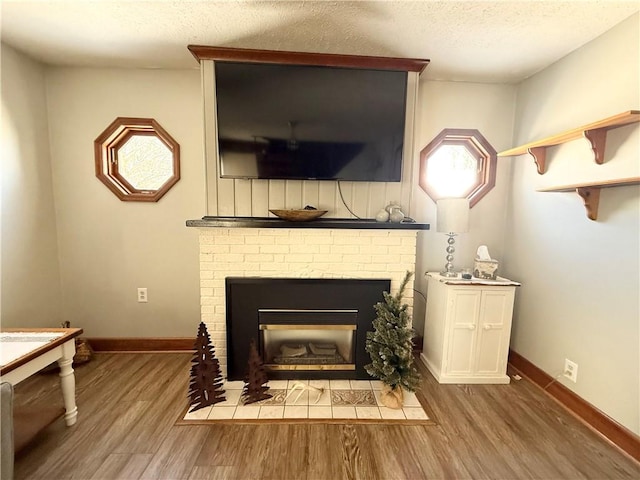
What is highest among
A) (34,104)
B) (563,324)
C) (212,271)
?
(34,104)

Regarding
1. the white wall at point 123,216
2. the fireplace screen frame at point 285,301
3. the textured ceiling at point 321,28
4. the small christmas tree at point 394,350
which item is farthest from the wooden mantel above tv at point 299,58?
the small christmas tree at point 394,350

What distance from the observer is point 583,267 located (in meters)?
1.67

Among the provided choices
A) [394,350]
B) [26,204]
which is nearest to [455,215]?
[394,350]

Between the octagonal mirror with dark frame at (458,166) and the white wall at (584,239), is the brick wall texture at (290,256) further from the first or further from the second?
the white wall at (584,239)

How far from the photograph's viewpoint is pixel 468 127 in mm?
2281

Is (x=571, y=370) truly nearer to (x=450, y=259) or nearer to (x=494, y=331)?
(x=494, y=331)

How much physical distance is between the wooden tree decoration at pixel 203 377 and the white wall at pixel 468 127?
1660mm

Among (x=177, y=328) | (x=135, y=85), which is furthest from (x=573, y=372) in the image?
(x=135, y=85)

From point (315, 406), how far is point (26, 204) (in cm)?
245

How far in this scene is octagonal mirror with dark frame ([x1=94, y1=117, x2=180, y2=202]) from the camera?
7.12 ft

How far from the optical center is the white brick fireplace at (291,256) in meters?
1.89

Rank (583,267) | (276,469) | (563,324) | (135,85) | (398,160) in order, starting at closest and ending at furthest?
(276,469)
(583,267)
(563,324)
(398,160)
(135,85)

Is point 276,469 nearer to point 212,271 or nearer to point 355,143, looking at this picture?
point 212,271

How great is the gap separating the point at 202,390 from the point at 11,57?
254 centimetres
